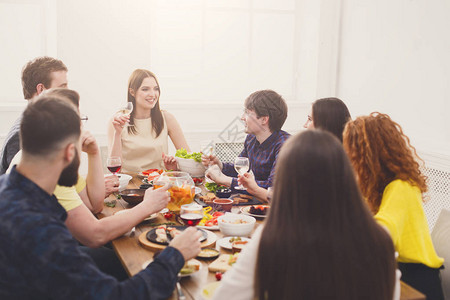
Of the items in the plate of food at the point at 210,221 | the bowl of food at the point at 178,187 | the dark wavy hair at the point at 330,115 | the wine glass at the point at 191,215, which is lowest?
the plate of food at the point at 210,221

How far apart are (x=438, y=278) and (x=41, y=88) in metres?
2.43

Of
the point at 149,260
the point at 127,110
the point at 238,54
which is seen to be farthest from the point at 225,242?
the point at 238,54

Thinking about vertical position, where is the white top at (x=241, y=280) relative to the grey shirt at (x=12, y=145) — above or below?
below

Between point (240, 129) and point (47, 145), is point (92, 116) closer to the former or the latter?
point (240, 129)

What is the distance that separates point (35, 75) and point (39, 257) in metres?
1.95

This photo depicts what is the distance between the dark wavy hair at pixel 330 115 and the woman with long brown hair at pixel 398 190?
0.67 metres

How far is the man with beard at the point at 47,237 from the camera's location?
1.17m

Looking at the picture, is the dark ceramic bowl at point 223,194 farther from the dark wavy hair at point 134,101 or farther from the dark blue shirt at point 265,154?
the dark wavy hair at point 134,101

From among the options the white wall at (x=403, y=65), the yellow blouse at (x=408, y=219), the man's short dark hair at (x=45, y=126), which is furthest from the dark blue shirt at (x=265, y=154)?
the man's short dark hair at (x=45, y=126)

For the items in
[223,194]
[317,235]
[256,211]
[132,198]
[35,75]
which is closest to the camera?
[317,235]

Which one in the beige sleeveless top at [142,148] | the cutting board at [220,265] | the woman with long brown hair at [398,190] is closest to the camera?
the cutting board at [220,265]

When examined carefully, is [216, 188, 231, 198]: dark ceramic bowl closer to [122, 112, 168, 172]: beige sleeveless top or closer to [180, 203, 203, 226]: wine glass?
[180, 203, 203, 226]: wine glass

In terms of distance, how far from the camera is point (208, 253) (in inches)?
65.6

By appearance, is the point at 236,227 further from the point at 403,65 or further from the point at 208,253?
the point at 403,65
